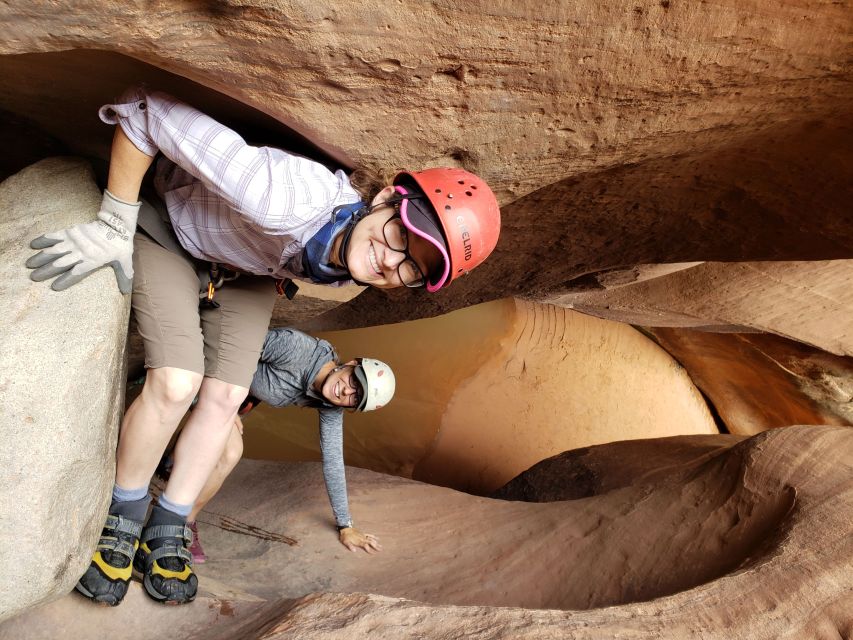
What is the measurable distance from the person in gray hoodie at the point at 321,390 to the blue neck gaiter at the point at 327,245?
864 mm

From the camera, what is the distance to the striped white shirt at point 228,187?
6.28ft

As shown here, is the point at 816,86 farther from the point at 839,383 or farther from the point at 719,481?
the point at 839,383

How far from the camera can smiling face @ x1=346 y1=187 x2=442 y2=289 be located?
2031 mm

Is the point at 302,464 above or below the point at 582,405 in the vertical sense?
above

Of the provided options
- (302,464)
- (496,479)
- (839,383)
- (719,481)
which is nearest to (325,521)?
(302,464)

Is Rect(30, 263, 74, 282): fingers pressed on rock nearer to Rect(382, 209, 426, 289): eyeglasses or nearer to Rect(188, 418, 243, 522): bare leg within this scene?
Rect(382, 209, 426, 289): eyeglasses

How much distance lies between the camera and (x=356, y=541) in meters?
3.17

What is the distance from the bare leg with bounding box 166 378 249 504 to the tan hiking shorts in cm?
5

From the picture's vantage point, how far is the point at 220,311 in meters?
2.42

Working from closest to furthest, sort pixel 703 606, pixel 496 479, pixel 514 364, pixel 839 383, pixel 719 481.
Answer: pixel 703 606 < pixel 719 481 < pixel 839 383 < pixel 496 479 < pixel 514 364

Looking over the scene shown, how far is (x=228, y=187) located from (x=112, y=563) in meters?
1.12

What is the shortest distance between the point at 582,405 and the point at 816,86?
5656 mm

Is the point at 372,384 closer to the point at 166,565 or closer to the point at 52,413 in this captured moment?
the point at 166,565

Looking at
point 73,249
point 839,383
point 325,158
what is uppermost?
point 325,158
